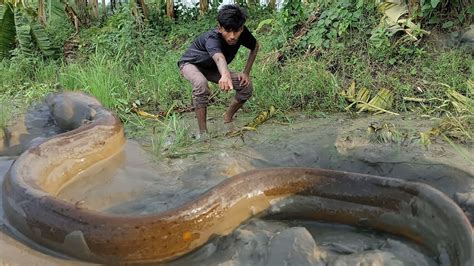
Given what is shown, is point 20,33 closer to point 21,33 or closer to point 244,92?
point 21,33

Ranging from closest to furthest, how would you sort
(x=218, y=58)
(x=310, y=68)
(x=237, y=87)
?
(x=218, y=58), (x=237, y=87), (x=310, y=68)

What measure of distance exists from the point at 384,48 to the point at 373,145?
1.95 meters

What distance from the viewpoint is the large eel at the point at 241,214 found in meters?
2.72

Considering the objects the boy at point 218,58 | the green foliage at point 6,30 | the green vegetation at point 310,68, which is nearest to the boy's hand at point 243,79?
the boy at point 218,58

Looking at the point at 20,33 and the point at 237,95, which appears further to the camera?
the point at 20,33

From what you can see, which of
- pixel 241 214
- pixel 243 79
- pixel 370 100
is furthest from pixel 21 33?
pixel 241 214

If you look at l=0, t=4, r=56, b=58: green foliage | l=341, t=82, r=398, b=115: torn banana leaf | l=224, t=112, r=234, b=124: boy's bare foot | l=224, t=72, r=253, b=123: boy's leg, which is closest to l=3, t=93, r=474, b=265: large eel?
l=224, t=72, r=253, b=123: boy's leg

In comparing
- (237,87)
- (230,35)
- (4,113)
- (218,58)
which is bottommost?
(4,113)

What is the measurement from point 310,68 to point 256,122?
1187mm

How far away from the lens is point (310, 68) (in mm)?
5711

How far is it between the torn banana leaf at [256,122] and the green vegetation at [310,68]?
18 centimetres

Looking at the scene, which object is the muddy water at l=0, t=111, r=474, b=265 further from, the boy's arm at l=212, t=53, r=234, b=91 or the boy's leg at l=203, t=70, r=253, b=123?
the boy's arm at l=212, t=53, r=234, b=91

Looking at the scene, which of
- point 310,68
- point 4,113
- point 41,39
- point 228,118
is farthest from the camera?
point 41,39

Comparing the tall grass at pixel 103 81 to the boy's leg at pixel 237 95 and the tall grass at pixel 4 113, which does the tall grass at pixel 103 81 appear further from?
the boy's leg at pixel 237 95
